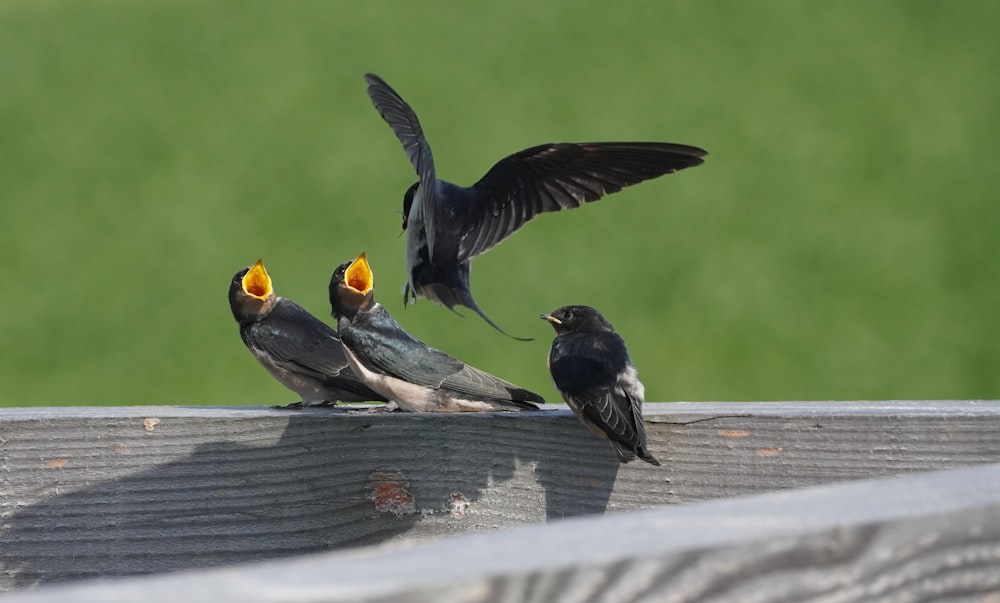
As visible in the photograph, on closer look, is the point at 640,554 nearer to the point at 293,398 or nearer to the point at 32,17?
the point at 293,398

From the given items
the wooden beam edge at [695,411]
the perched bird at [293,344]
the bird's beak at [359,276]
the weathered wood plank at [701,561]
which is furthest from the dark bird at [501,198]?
the weathered wood plank at [701,561]

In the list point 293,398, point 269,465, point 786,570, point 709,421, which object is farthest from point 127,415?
point 293,398

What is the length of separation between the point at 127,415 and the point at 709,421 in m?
1.03

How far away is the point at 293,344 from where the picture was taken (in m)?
4.20

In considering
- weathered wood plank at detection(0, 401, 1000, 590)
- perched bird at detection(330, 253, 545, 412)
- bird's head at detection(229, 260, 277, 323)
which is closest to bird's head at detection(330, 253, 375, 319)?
perched bird at detection(330, 253, 545, 412)

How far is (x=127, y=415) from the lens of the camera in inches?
96.3

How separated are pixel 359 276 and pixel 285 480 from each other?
1.59 m

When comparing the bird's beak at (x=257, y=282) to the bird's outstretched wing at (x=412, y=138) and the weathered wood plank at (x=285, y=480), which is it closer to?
the bird's outstretched wing at (x=412, y=138)

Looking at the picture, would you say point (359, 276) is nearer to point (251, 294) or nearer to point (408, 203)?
point (408, 203)

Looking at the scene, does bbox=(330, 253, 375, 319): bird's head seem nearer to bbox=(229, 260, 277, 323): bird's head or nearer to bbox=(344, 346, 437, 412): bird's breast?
bbox=(344, 346, 437, 412): bird's breast

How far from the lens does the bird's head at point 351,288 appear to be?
3.89 meters

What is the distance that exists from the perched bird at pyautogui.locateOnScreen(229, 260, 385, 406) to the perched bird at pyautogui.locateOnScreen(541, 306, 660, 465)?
0.79m

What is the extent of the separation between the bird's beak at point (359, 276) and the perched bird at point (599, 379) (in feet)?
2.24

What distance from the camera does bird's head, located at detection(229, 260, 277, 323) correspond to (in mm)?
4371
